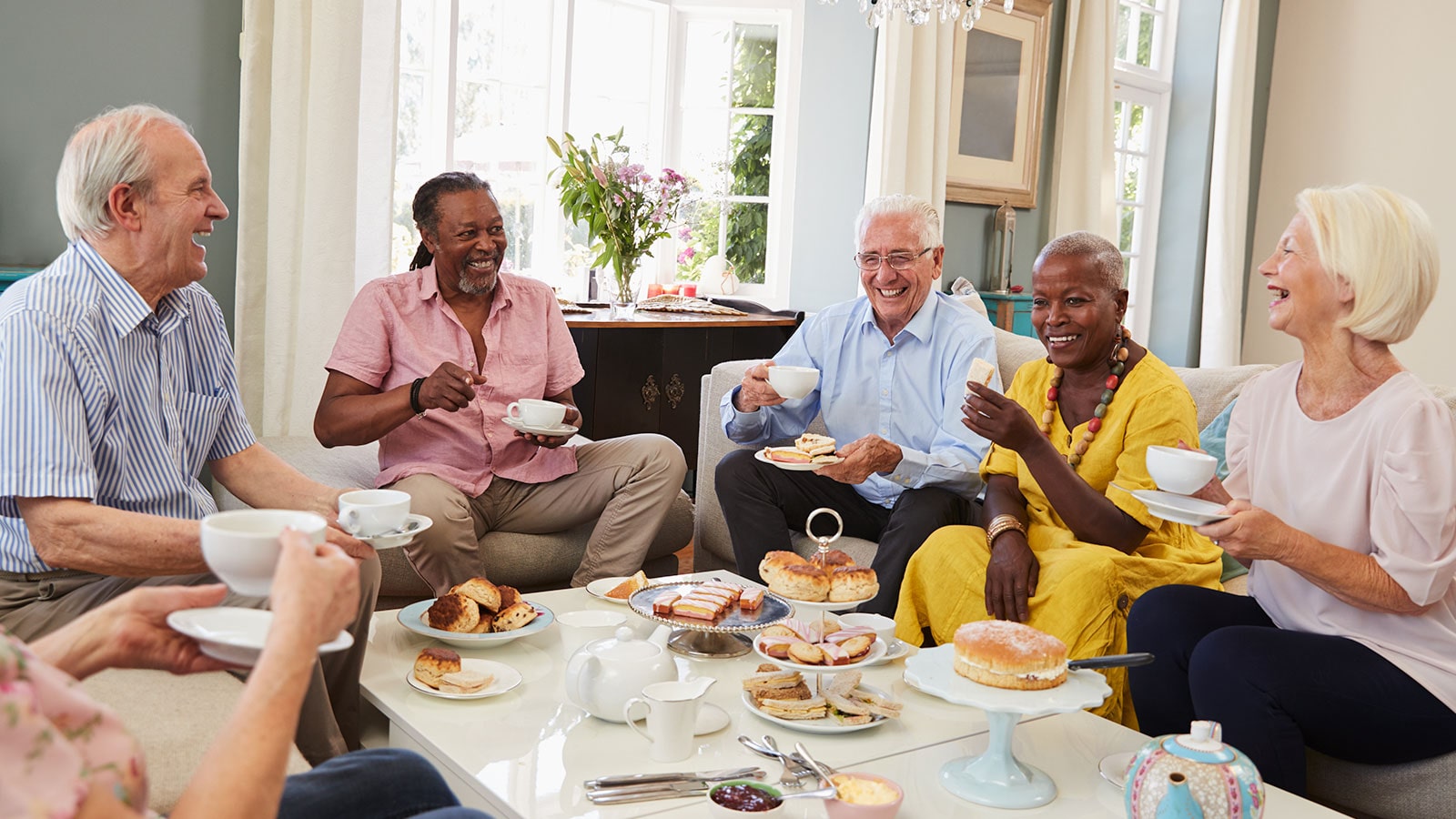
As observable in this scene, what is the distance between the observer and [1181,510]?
1.65 meters

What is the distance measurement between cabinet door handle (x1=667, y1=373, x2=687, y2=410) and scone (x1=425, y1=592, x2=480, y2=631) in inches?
87.0

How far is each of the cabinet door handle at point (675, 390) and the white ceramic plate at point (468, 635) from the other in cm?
212

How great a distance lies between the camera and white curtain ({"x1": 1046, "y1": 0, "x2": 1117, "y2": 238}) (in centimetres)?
569

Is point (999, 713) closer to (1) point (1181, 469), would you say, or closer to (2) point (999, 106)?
(1) point (1181, 469)

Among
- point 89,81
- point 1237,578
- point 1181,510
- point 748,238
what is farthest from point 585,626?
point 748,238

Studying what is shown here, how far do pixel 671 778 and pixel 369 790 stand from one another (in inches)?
16.1

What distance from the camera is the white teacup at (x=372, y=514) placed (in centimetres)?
159

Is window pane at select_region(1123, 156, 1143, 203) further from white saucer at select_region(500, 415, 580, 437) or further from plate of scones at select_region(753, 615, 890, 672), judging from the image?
plate of scones at select_region(753, 615, 890, 672)

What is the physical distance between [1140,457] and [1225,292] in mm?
4801

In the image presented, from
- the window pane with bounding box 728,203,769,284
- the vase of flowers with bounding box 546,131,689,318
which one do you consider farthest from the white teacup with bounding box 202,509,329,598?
the window pane with bounding box 728,203,769,284

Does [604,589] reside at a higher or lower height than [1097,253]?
lower

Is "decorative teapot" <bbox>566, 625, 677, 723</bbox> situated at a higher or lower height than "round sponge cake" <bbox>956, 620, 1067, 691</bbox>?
lower

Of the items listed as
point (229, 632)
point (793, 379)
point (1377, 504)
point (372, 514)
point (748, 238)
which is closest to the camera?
point (229, 632)

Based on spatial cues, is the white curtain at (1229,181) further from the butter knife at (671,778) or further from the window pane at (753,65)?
the butter knife at (671,778)
